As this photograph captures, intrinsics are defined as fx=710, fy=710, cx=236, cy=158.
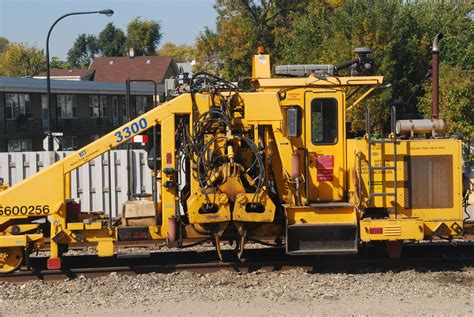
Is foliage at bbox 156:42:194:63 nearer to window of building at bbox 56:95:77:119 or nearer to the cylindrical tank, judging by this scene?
window of building at bbox 56:95:77:119

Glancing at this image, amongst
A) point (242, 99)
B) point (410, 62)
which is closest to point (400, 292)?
point (242, 99)

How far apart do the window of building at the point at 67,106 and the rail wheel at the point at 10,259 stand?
1452 inches

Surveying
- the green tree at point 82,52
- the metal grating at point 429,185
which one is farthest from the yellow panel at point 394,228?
the green tree at point 82,52

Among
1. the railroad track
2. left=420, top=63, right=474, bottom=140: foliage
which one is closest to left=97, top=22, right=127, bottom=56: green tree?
left=420, top=63, right=474, bottom=140: foliage

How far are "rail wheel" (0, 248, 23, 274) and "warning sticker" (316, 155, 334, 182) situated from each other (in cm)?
464

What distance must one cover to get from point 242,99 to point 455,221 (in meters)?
3.70

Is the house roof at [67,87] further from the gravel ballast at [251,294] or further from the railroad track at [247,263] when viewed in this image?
the gravel ballast at [251,294]

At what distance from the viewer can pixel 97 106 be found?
164ft

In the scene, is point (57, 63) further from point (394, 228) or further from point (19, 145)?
point (394, 228)

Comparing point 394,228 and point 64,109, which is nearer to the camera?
point 394,228

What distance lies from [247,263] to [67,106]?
38.4m

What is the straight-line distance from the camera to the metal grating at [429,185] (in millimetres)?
10750

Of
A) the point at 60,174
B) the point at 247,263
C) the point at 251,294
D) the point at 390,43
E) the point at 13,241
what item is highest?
the point at 390,43

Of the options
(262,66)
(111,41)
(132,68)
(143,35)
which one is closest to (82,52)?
(111,41)
